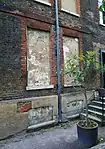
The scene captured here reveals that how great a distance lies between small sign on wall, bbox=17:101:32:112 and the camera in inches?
265

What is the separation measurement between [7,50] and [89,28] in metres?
4.91

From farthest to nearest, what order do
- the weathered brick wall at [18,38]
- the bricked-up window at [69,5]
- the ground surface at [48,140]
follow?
the bricked-up window at [69,5] → the weathered brick wall at [18,38] → the ground surface at [48,140]

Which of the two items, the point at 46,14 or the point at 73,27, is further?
the point at 73,27

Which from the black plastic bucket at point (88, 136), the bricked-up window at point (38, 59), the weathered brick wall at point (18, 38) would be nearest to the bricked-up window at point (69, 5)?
the weathered brick wall at point (18, 38)

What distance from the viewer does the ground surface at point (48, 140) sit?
573 cm

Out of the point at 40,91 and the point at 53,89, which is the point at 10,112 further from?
the point at 53,89

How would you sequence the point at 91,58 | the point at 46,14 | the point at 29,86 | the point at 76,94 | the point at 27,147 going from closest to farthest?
the point at 27,147 < the point at 91,58 < the point at 29,86 < the point at 46,14 < the point at 76,94

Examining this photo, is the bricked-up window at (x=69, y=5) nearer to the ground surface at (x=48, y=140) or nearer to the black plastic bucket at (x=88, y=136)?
the ground surface at (x=48, y=140)

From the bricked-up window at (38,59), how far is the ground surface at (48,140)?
164 centimetres

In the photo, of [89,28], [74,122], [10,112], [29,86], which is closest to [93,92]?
[74,122]

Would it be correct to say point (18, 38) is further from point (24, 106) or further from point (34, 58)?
point (24, 106)

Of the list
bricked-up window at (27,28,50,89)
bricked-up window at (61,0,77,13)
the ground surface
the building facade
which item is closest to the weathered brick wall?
the building facade

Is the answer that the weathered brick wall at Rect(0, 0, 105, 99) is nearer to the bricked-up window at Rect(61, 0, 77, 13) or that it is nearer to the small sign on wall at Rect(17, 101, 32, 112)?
the small sign on wall at Rect(17, 101, 32, 112)

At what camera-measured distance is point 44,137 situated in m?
6.45
